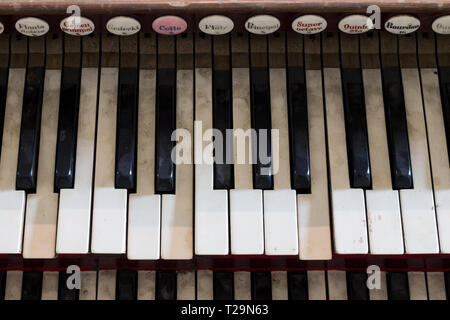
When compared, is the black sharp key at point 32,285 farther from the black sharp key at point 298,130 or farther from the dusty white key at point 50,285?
the black sharp key at point 298,130

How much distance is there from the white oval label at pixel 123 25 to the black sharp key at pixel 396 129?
0.93 m

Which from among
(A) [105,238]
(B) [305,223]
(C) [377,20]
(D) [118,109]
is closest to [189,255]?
(A) [105,238]

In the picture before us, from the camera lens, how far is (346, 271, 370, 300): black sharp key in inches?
87.3

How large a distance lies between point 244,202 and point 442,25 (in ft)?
3.00

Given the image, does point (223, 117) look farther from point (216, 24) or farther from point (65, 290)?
point (65, 290)

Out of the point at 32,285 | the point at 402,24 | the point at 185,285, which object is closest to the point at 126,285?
the point at 185,285

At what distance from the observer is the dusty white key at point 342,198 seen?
1964mm

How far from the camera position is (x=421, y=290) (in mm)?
2242

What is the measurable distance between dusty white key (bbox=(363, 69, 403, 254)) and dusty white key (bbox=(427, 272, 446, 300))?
15.5 inches

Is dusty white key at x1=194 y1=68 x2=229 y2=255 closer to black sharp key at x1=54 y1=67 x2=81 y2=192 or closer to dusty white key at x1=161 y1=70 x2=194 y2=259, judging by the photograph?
dusty white key at x1=161 y1=70 x2=194 y2=259

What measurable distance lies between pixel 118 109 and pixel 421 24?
1.11 metres

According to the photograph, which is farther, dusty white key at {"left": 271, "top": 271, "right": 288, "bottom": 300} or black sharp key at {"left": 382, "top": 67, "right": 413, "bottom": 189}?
dusty white key at {"left": 271, "top": 271, "right": 288, "bottom": 300}

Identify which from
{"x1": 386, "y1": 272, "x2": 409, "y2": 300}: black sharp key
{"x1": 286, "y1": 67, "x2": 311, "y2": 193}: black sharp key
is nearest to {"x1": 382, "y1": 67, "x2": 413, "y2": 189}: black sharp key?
{"x1": 286, "y1": 67, "x2": 311, "y2": 193}: black sharp key

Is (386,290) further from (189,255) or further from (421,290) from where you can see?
(189,255)
